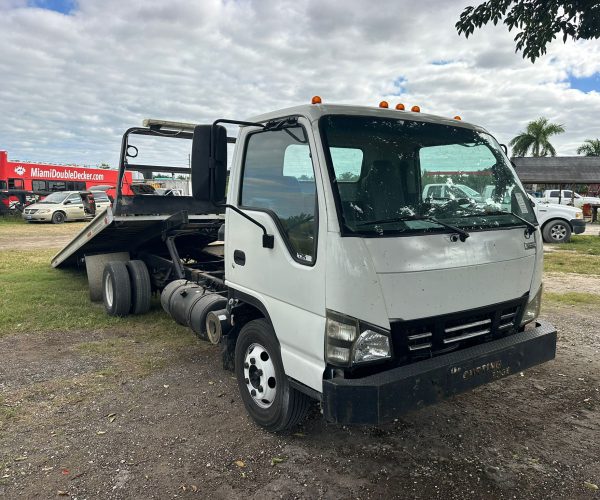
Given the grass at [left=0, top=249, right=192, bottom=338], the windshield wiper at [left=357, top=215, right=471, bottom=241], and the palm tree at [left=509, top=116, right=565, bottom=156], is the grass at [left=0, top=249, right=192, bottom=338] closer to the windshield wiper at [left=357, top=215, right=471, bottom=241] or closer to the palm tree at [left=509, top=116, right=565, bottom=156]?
the windshield wiper at [left=357, top=215, right=471, bottom=241]

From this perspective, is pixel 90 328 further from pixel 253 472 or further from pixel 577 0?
pixel 577 0

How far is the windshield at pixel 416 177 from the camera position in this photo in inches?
114

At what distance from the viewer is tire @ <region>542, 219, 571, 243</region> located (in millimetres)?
14953

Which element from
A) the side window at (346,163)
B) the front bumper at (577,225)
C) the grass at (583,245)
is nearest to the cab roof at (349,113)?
the side window at (346,163)

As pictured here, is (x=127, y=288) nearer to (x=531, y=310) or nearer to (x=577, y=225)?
(x=531, y=310)

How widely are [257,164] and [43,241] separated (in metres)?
14.8

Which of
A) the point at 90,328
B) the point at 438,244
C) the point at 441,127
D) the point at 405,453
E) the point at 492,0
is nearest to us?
the point at 438,244

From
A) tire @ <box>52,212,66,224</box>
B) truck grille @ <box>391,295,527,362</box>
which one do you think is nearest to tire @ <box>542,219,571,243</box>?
truck grille @ <box>391,295,527,362</box>

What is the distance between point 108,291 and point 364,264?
512 centimetres

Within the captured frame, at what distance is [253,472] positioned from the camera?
3.06m

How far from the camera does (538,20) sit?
503 cm

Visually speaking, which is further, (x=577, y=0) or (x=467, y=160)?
(x=577, y=0)

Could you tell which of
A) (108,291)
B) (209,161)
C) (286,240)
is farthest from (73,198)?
(286,240)

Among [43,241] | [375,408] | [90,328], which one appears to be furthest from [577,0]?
[43,241]
